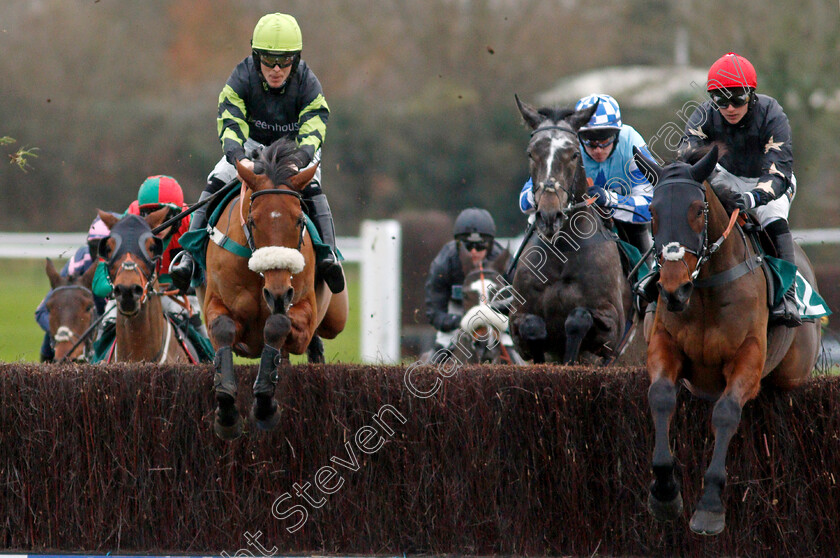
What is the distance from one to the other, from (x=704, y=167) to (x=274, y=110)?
2570mm

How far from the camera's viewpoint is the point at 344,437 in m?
5.50

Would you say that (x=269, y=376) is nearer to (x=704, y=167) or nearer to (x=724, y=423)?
(x=724, y=423)

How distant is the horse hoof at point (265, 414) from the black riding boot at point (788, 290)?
7.94 feet

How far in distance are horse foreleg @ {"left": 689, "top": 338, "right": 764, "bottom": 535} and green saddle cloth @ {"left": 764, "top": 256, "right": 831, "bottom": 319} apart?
18.9 inches

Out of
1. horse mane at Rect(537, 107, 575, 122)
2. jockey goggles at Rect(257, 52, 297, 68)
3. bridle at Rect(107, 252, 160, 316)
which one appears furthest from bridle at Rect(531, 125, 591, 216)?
bridle at Rect(107, 252, 160, 316)

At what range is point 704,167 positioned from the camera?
15.9 ft

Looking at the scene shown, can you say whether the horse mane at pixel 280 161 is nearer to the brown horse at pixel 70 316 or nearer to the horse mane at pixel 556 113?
the horse mane at pixel 556 113

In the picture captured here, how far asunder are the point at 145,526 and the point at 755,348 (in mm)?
3038

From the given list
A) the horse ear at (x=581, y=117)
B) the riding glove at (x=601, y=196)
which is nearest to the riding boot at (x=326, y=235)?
the horse ear at (x=581, y=117)

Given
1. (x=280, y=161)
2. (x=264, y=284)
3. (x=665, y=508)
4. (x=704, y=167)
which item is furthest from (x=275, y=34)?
(x=665, y=508)

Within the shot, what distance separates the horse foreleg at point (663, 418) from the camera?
15.4 feet

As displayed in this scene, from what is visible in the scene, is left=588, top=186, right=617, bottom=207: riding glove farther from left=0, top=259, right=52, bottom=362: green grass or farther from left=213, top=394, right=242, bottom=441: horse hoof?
left=0, top=259, right=52, bottom=362: green grass

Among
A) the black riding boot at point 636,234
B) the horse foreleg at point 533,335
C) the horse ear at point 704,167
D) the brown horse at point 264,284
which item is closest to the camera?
the horse ear at point 704,167

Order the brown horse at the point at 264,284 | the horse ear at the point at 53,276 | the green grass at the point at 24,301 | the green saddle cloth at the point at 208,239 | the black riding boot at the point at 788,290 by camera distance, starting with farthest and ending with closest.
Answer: the green grass at the point at 24,301, the horse ear at the point at 53,276, the green saddle cloth at the point at 208,239, the black riding boot at the point at 788,290, the brown horse at the point at 264,284
